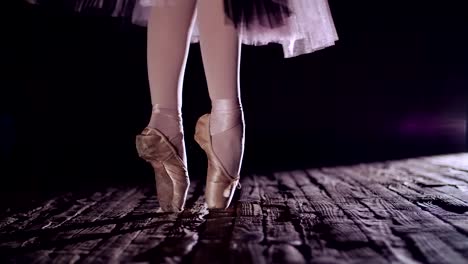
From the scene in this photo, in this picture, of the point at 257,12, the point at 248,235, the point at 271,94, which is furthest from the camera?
the point at 271,94

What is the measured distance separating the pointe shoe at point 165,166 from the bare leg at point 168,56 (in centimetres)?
2

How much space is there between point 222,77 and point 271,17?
0.59 ft

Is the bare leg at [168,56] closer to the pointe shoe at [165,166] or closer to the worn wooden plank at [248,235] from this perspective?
the pointe shoe at [165,166]

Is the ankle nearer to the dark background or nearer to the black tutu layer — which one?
the black tutu layer

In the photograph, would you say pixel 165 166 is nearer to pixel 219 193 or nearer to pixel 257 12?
pixel 219 193

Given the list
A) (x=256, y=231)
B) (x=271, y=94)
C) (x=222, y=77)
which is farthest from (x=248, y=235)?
(x=271, y=94)

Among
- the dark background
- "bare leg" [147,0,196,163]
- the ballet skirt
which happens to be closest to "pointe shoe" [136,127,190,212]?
"bare leg" [147,0,196,163]

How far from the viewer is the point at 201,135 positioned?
1.16m

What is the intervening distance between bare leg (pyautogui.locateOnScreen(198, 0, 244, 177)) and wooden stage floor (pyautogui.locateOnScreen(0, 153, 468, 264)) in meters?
0.15

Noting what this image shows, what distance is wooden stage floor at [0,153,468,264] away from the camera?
2.44 feet

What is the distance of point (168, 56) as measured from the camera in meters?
1.12

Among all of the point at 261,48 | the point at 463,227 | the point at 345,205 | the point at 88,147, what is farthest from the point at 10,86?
the point at 463,227

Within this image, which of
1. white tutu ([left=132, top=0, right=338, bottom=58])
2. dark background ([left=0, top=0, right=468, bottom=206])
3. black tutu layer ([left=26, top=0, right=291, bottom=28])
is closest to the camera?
black tutu layer ([left=26, top=0, right=291, bottom=28])

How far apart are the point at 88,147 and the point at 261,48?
146 cm
